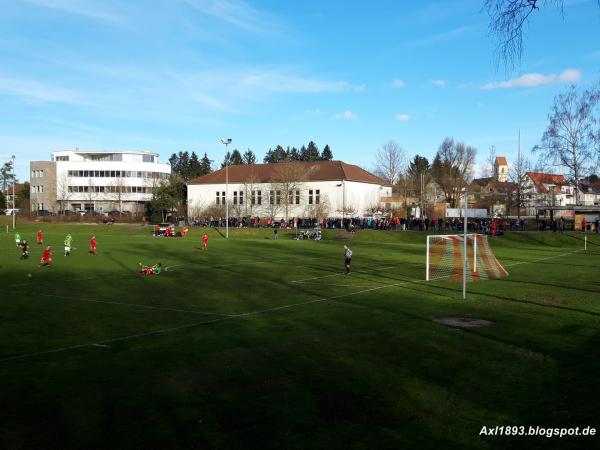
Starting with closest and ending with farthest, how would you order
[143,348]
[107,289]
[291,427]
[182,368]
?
1. [291,427]
2. [182,368]
3. [143,348]
4. [107,289]

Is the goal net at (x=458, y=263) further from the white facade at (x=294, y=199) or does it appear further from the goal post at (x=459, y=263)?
the white facade at (x=294, y=199)

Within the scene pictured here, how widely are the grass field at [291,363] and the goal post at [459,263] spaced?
3044mm

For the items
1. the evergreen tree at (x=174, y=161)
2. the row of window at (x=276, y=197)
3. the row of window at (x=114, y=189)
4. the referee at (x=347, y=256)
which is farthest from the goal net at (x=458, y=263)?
the evergreen tree at (x=174, y=161)

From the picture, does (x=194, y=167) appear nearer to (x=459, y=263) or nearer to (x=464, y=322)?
(x=459, y=263)

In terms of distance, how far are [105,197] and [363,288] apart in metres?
104

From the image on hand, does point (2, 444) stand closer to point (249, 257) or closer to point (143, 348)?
point (143, 348)

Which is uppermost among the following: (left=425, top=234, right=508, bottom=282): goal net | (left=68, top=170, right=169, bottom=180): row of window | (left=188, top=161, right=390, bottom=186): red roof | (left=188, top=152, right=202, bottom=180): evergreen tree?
(left=188, top=152, right=202, bottom=180): evergreen tree

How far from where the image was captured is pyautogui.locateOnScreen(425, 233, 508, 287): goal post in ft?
97.1

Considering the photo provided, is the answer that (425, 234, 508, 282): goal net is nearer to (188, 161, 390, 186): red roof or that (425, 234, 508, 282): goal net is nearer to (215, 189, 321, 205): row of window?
(188, 161, 390, 186): red roof

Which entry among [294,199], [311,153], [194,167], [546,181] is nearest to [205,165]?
[194,167]

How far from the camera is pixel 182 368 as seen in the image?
41.2ft

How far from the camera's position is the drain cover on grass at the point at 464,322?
1708 cm

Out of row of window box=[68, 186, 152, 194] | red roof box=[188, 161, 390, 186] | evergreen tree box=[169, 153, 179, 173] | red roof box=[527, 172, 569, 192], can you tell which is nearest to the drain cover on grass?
red roof box=[527, 172, 569, 192]

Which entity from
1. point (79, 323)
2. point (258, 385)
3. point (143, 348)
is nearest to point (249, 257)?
point (79, 323)
